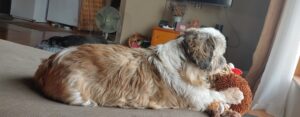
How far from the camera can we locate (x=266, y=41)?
3768 mm

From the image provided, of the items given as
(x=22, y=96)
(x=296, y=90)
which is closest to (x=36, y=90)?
(x=22, y=96)

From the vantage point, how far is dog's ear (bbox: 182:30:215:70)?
54.9 inches

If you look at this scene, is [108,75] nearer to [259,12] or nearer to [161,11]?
[259,12]

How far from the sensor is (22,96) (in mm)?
1303

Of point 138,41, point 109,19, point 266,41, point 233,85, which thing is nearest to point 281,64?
point 266,41

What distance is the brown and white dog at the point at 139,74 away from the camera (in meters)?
1.27

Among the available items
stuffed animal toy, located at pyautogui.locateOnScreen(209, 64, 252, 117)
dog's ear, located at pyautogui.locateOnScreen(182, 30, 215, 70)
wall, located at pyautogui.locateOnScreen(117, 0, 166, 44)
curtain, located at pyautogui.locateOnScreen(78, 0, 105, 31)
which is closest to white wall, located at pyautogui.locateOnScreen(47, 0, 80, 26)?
curtain, located at pyautogui.locateOnScreen(78, 0, 105, 31)

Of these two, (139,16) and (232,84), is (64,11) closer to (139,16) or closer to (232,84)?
(139,16)

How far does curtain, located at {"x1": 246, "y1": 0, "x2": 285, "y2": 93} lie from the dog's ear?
8.07ft

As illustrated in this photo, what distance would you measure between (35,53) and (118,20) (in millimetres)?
3433

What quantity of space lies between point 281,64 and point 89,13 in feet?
14.7

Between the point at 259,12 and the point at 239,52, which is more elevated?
the point at 259,12

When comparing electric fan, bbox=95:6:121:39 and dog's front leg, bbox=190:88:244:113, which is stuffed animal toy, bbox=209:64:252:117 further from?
electric fan, bbox=95:6:121:39

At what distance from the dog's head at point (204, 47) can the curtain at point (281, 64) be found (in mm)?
1958
